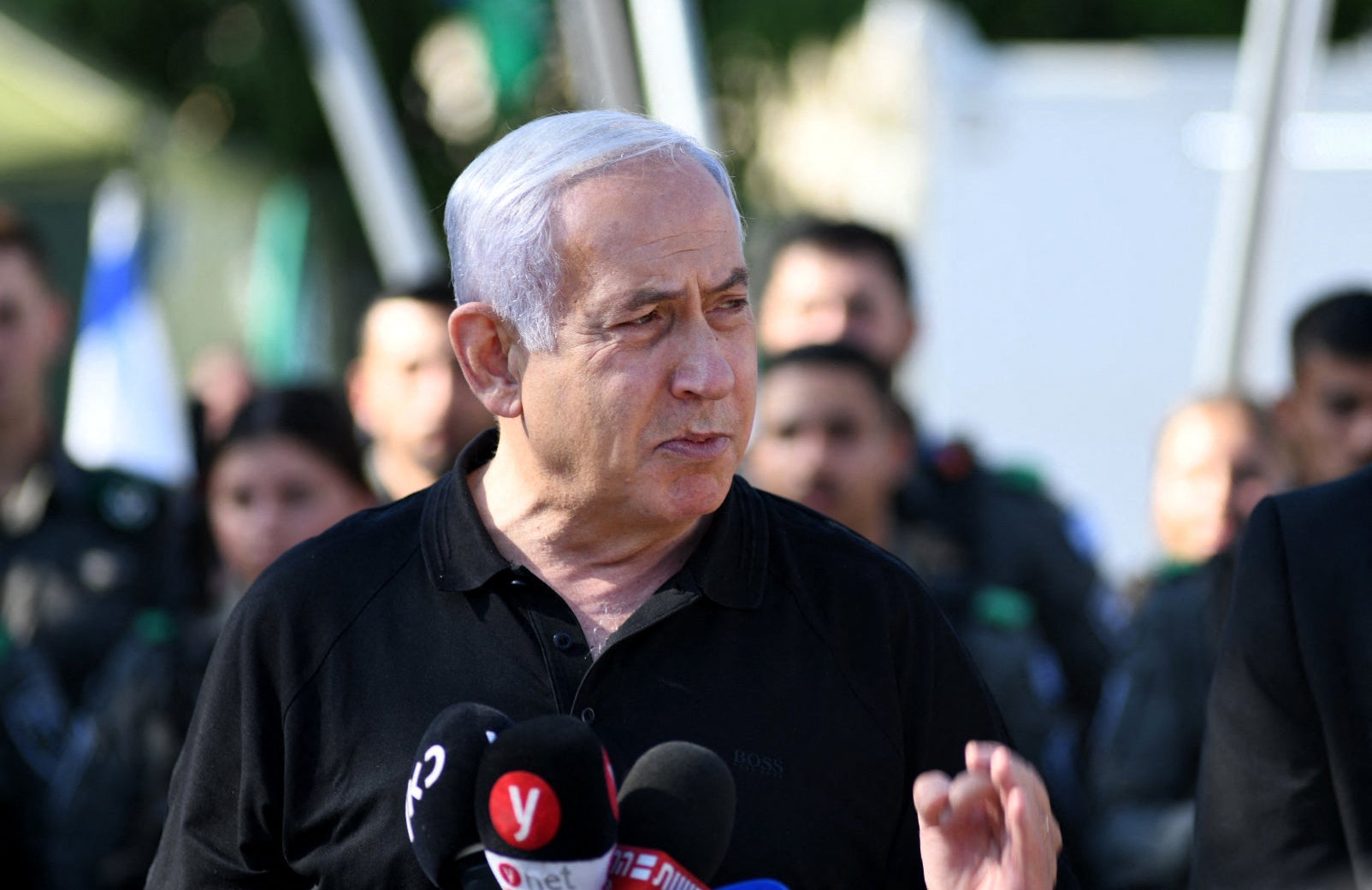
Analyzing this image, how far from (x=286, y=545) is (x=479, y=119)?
1130 centimetres

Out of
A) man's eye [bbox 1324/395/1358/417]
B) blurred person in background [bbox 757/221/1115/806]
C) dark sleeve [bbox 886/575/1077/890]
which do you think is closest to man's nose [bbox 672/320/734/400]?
dark sleeve [bbox 886/575/1077/890]

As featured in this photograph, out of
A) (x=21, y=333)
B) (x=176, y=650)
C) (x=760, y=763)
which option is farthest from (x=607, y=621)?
(x=21, y=333)

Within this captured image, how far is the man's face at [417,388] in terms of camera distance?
4.68 meters

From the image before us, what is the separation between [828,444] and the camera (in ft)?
15.1

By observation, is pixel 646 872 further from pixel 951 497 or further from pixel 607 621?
pixel 951 497

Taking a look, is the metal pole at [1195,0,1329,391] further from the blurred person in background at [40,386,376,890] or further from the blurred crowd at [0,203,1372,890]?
the blurred person in background at [40,386,376,890]

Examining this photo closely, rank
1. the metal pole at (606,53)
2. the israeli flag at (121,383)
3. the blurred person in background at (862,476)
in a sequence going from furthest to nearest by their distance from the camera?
1. the israeli flag at (121,383)
2. the metal pole at (606,53)
3. the blurred person in background at (862,476)

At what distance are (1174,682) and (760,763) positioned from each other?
Answer: 2.48 metres

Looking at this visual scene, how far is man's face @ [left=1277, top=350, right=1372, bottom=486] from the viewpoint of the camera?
4.75 metres

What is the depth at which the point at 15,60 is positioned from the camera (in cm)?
1068

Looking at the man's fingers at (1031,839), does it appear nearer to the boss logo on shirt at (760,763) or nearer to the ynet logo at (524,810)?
the boss logo on shirt at (760,763)

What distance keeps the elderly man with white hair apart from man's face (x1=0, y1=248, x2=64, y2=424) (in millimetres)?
2785

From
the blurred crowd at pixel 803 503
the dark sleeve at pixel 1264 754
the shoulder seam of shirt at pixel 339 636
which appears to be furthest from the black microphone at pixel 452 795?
the blurred crowd at pixel 803 503

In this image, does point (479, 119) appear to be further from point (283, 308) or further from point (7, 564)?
point (7, 564)
